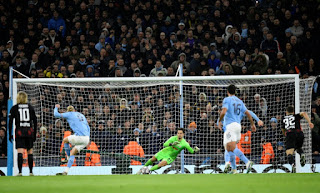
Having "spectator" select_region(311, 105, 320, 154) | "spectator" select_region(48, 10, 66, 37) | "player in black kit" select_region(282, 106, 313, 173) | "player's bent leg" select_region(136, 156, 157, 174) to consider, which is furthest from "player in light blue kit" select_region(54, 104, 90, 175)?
"spectator" select_region(311, 105, 320, 154)

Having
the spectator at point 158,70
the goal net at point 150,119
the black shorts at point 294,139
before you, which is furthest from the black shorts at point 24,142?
the black shorts at point 294,139

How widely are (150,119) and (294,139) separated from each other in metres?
4.01

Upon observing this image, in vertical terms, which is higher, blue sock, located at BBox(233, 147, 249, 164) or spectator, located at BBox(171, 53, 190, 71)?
spectator, located at BBox(171, 53, 190, 71)

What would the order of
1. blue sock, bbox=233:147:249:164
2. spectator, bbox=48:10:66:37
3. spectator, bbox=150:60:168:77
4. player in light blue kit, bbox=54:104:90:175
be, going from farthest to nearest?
spectator, bbox=48:10:66:37 → spectator, bbox=150:60:168:77 → player in light blue kit, bbox=54:104:90:175 → blue sock, bbox=233:147:249:164

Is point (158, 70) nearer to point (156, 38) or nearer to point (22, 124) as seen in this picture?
point (156, 38)

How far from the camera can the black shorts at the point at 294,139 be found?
11.3m

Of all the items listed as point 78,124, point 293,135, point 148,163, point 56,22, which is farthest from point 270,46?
point 56,22

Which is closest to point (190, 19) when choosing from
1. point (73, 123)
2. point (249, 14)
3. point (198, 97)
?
point (249, 14)

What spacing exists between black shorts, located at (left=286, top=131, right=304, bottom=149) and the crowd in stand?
3424 millimetres

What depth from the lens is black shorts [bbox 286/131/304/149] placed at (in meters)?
11.3

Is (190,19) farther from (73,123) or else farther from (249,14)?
(73,123)

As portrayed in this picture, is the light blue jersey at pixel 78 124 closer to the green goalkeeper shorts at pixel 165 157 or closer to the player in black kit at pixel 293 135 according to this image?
the green goalkeeper shorts at pixel 165 157

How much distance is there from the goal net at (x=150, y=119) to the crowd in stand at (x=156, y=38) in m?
0.92

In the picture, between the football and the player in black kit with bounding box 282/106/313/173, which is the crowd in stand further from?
the football
